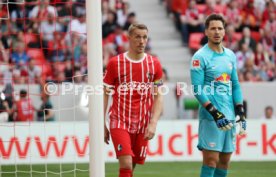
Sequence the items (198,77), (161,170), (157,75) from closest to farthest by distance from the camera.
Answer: (198,77)
(157,75)
(161,170)

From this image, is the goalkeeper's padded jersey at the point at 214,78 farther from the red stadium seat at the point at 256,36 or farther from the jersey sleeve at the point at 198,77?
the red stadium seat at the point at 256,36

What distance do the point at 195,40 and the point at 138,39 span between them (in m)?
11.7

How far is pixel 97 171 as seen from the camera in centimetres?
896

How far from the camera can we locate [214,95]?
380 inches

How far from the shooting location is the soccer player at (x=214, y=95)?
9.56m

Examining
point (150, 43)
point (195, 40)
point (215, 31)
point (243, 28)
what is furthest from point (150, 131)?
point (150, 43)

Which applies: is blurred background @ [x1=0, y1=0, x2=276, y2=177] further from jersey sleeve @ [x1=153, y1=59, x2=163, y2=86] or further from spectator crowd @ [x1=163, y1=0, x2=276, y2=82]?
jersey sleeve @ [x1=153, y1=59, x2=163, y2=86]

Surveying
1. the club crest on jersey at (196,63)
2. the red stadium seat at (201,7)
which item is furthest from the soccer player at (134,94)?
the red stadium seat at (201,7)

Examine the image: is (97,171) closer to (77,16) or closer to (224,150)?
(224,150)

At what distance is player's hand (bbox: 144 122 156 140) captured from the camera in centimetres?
959

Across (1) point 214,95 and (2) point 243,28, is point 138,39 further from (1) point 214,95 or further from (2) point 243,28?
(2) point 243,28

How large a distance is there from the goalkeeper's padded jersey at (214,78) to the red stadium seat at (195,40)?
37.3 ft

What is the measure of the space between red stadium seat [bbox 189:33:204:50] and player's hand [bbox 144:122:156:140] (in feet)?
38.0

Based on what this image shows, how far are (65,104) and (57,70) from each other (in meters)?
0.65
